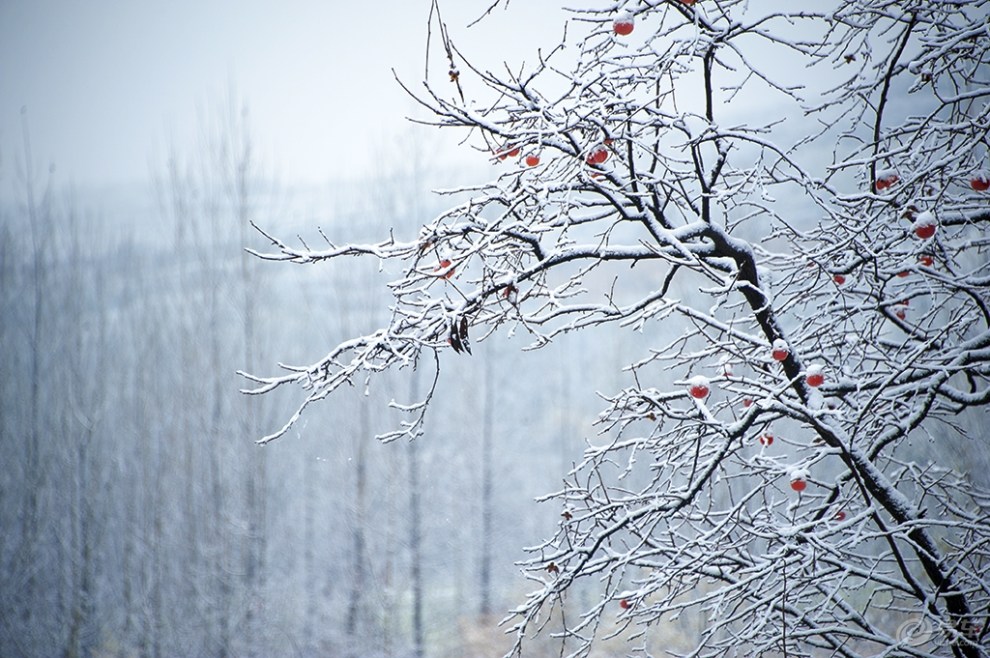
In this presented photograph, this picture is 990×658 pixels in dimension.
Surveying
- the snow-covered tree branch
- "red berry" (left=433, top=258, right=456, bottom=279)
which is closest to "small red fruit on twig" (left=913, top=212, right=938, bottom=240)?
the snow-covered tree branch

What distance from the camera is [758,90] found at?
105 inches

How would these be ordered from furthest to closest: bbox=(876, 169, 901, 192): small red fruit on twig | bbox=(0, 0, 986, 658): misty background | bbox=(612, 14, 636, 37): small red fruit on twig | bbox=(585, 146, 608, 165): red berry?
bbox=(0, 0, 986, 658): misty background
bbox=(876, 169, 901, 192): small red fruit on twig
bbox=(585, 146, 608, 165): red berry
bbox=(612, 14, 636, 37): small red fruit on twig

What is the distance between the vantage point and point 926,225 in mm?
1988

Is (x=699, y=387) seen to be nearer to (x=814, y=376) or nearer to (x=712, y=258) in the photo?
(x=814, y=376)

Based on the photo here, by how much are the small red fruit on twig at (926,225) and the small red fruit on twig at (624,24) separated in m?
1.07

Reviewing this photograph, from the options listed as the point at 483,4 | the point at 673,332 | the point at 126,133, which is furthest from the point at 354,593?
the point at 126,133

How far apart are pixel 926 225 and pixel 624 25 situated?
1.11m

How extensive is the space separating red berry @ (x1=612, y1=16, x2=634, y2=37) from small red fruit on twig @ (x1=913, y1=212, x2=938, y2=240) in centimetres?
107

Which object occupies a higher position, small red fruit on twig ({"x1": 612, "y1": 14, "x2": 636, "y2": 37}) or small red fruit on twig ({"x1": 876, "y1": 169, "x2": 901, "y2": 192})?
small red fruit on twig ({"x1": 612, "y1": 14, "x2": 636, "y2": 37})

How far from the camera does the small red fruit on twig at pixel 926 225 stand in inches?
78.0

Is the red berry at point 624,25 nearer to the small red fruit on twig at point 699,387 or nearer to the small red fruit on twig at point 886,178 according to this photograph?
the small red fruit on twig at point 699,387

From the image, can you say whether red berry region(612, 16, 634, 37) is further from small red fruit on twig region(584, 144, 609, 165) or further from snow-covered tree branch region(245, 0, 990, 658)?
small red fruit on twig region(584, 144, 609, 165)

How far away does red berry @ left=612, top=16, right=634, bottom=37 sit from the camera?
6.19 feet


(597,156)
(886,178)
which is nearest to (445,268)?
(597,156)
